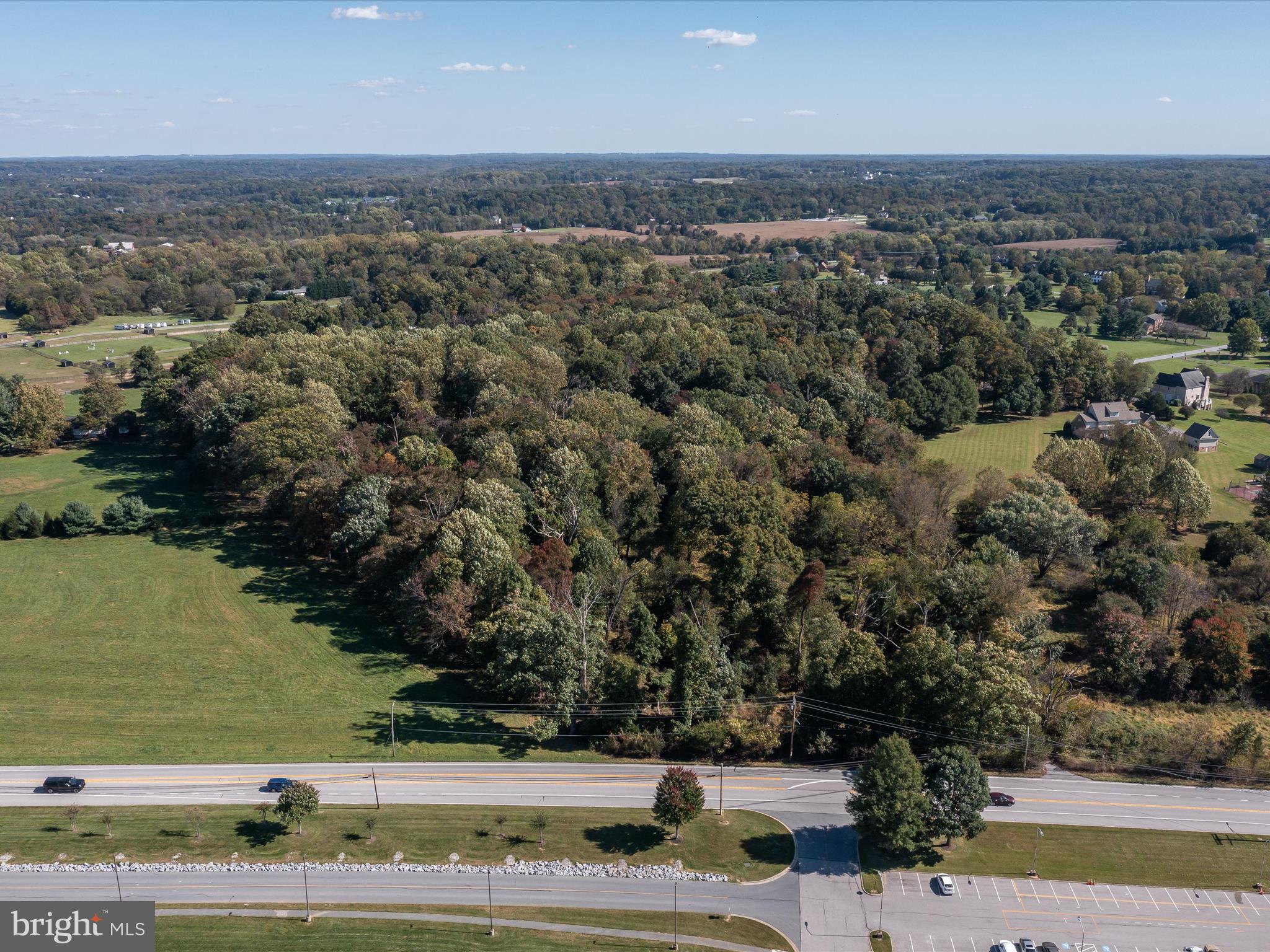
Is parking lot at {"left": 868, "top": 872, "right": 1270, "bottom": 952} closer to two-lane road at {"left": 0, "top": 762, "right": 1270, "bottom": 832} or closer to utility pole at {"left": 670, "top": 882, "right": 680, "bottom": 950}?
two-lane road at {"left": 0, "top": 762, "right": 1270, "bottom": 832}

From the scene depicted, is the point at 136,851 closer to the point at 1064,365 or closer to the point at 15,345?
the point at 1064,365

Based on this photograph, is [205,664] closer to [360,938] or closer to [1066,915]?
[360,938]

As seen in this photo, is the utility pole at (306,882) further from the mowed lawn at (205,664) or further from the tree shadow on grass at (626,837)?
the tree shadow on grass at (626,837)

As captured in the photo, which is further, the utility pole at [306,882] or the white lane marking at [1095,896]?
the white lane marking at [1095,896]


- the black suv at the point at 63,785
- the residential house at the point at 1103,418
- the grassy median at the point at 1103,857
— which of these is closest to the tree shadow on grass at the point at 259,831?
the black suv at the point at 63,785

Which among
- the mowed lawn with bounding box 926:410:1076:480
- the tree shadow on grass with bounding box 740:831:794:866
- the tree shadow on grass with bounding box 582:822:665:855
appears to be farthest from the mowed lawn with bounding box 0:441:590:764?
the mowed lawn with bounding box 926:410:1076:480
